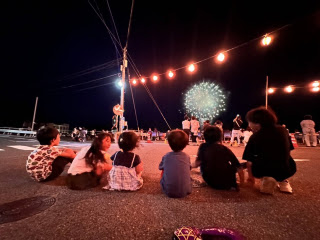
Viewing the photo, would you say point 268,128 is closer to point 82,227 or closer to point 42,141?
point 82,227

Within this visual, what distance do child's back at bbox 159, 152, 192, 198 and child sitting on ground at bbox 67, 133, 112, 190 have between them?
111 centimetres

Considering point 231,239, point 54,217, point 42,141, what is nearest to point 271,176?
point 231,239

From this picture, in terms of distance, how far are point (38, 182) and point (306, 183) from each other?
15.0 feet

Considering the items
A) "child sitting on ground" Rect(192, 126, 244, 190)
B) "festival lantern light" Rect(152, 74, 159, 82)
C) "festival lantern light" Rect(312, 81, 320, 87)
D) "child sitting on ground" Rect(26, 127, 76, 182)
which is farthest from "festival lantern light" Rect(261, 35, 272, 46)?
"child sitting on ground" Rect(26, 127, 76, 182)

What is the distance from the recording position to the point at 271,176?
2244 mm

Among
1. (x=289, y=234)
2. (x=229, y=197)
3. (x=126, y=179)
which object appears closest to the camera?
(x=289, y=234)

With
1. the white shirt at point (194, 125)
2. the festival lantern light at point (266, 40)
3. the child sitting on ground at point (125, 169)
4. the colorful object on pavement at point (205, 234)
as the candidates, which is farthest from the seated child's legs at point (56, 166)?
the festival lantern light at point (266, 40)

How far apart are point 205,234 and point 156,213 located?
0.57 meters

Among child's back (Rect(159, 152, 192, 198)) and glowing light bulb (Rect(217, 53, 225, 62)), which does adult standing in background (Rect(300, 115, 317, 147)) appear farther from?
child's back (Rect(159, 152, 192, 198))

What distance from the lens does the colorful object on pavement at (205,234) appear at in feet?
3.79

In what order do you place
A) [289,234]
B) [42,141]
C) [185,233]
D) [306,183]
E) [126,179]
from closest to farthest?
[185,233], [289,234], [126,179], [42,141], [306,183]

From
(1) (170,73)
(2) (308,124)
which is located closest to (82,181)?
(1) (170,73)

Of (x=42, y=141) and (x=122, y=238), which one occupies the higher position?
(x=42, y=141)

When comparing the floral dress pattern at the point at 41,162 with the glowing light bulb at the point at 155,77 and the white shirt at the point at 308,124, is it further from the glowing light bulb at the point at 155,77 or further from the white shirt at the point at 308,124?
the white shirt at the point at 308,124
